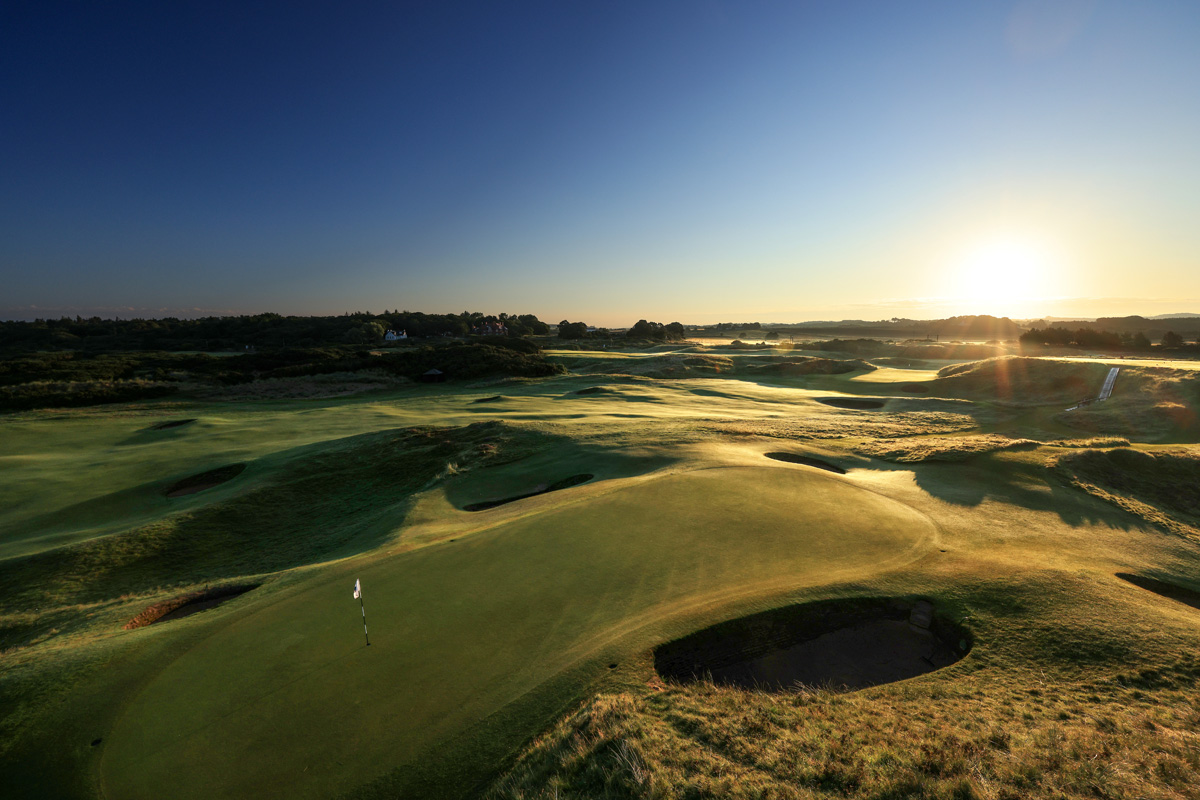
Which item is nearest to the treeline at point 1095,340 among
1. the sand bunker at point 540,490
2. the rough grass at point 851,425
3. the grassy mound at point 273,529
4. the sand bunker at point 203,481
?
the rough grass at point 851,425

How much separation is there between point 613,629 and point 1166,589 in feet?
36.8

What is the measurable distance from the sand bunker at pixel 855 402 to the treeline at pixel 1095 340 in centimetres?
5221

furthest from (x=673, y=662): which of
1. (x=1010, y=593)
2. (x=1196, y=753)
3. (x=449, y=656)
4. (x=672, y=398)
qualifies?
(x=672, y=398)

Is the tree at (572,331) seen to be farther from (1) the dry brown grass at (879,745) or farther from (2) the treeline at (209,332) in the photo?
(1) the dry brown grass at (879,745)

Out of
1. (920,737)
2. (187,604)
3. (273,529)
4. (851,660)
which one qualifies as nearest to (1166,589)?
(851,660)

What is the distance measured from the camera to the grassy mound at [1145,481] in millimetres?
13375

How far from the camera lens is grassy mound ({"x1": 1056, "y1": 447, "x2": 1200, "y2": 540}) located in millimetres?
13375

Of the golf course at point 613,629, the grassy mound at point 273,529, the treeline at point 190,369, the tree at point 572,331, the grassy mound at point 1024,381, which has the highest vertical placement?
the tree at point 572,331

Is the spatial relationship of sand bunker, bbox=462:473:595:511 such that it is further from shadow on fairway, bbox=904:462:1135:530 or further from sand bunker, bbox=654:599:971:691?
shadow on fairway, bbox=904:462:1135:530

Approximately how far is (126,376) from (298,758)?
63.7 meters

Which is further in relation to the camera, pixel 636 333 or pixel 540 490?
pixel 636 333

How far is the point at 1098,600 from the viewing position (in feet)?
25.6

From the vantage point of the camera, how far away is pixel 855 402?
37750mm

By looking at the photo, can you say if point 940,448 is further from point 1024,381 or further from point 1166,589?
point 1024,381
